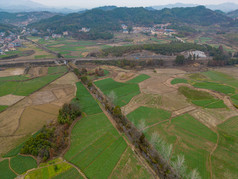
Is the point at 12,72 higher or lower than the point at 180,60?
lower

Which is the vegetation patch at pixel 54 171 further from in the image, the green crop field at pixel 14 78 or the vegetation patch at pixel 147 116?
the green crop field at pixel 14 78

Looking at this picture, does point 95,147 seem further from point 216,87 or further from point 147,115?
point 216,87

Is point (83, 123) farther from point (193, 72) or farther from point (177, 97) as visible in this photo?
point (193, 72)

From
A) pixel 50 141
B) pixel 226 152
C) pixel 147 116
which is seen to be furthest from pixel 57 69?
pixel 226 152

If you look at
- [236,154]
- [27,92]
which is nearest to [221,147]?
[236,154]

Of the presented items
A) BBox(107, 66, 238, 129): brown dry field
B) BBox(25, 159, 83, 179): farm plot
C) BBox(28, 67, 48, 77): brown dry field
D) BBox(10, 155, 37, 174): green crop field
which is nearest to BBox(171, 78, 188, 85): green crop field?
BBox(107, 66, 238, 129): brown dry field

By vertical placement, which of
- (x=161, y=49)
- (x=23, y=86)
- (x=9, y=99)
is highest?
(x=161, y=49)

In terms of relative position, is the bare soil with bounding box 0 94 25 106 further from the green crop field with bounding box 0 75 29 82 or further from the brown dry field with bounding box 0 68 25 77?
the brown dry field with bounding box 0 68 25 77
